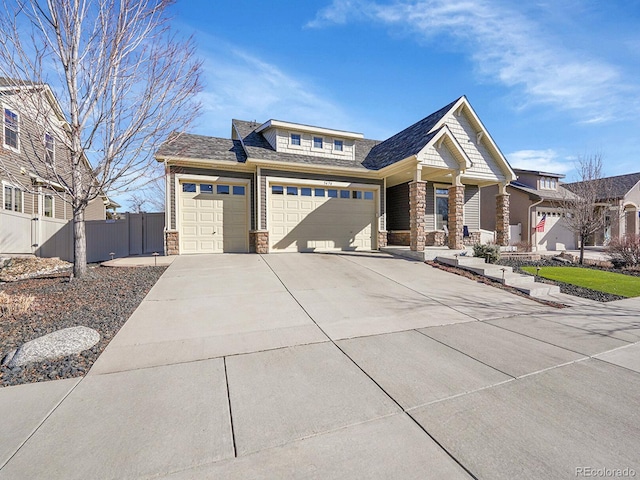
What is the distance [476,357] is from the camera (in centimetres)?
372

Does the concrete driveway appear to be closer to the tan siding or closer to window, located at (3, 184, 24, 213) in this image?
the tan siding

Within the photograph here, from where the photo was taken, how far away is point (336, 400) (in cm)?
276

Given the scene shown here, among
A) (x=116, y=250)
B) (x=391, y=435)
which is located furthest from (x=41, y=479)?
(x=116, y=250)

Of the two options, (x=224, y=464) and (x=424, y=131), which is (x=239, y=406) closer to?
(x=224, y=464)

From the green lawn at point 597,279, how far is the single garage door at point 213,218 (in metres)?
10.9

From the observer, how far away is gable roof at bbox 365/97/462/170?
38.2ft

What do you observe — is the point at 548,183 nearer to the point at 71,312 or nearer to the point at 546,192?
the point at 546,192

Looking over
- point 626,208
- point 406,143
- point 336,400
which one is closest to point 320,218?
point 406,143

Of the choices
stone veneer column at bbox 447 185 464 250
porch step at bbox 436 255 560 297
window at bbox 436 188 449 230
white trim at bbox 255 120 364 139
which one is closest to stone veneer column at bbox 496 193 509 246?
window at bbox 436 188 449 230

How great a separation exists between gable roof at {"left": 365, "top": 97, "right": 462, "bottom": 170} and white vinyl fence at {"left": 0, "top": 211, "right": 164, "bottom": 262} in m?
10.7

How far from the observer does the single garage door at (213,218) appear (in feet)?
37.6

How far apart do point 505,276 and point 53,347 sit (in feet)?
31.8

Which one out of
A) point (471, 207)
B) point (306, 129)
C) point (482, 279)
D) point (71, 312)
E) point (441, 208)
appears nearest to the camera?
point (71, 312)

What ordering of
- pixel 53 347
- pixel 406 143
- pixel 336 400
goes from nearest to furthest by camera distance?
pixel 336 400, pixel 53 347, pixel 406 143
